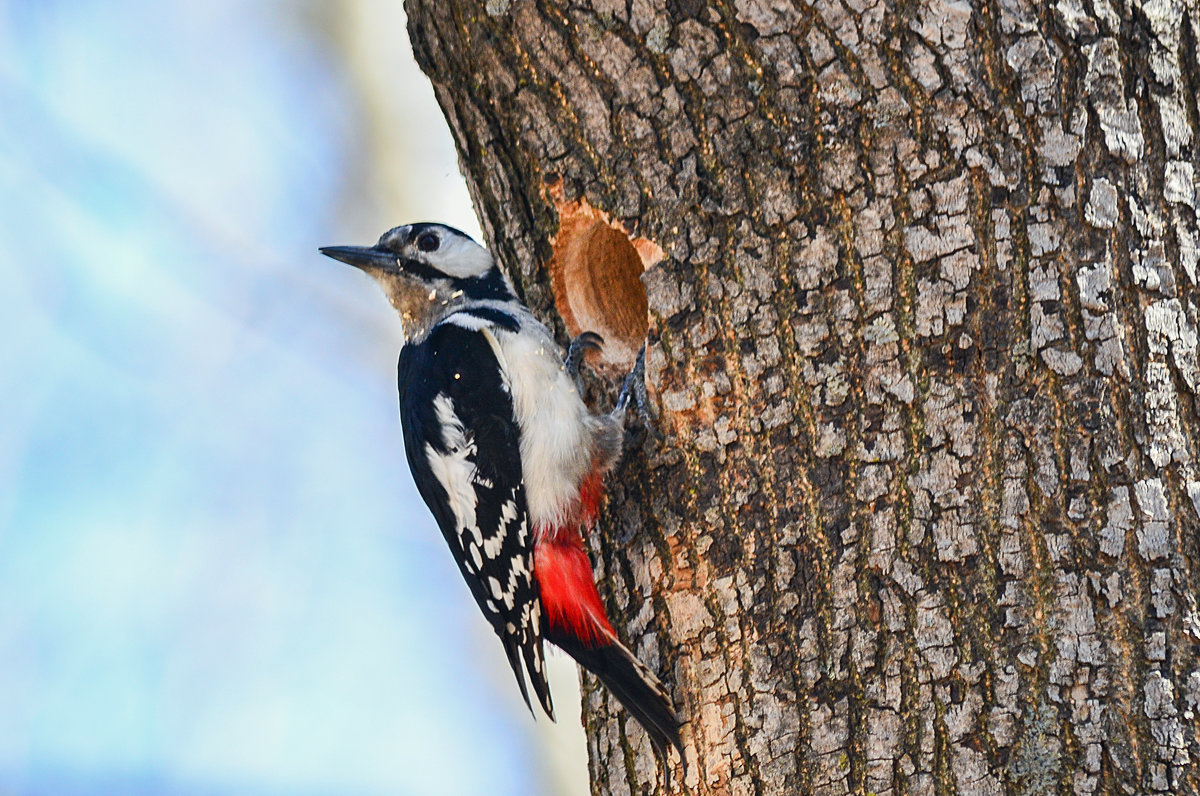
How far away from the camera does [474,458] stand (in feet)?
10.2

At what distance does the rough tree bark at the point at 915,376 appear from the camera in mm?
1982

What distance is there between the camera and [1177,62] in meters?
Result: 2.15

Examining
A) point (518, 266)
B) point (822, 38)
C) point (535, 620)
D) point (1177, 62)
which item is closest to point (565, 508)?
point (535, 620)

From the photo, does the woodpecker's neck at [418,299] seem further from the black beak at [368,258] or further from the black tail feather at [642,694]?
the black tail feather at [642,694]

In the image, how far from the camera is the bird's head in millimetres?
3428

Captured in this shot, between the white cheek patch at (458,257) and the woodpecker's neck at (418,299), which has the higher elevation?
the white cheek patch at (458,257)

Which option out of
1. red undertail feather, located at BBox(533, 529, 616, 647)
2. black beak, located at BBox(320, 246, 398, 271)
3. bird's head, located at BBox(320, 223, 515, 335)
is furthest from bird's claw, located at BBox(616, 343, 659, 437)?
black beak, located at BBox(320, 246, 398, 271)

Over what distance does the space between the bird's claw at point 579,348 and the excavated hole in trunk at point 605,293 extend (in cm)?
2

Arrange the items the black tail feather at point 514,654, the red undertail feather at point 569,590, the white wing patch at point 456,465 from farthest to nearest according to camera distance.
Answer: the white wing patch at point 456,465 < the black tail feather at point 514,654 < the red undertail feather at point 569,590

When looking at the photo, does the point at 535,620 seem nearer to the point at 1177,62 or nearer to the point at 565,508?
the point at 565,508

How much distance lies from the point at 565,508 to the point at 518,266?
0.65 meters

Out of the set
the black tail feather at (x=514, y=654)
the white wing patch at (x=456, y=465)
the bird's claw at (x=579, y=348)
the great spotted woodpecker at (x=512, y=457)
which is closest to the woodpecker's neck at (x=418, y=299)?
the great spotted woodpecker at (x=512, y=457)

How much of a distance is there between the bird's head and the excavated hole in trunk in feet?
1.68

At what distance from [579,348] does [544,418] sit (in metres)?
0.22
